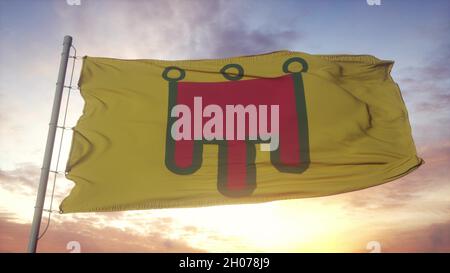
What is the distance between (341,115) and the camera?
8789 mm

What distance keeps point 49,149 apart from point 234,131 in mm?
3262

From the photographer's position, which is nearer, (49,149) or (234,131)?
(49,149)

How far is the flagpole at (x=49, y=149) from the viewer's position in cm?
667

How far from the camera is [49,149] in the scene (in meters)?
7.02

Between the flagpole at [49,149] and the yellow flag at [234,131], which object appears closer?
the flagpole at [49,149]

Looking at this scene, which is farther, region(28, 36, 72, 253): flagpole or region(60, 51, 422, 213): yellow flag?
region(60, 51, 422, 213): yellow flag

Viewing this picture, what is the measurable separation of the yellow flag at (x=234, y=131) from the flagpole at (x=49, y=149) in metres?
0.59

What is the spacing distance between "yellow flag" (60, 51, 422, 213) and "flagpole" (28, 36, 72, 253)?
590 mm

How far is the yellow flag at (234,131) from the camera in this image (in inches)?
306

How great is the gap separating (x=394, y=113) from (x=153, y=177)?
16.0ft

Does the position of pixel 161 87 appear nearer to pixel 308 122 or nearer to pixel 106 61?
pixel 106 61

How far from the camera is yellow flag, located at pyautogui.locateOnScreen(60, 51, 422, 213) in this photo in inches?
306
